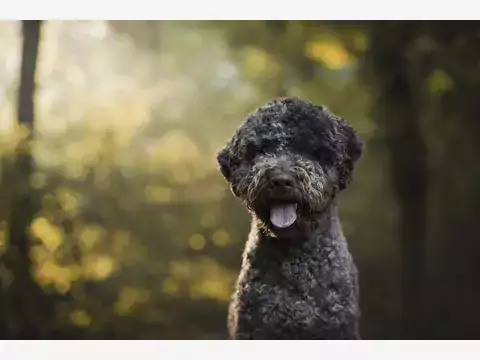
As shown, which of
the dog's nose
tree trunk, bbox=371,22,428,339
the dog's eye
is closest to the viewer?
the dog's nose

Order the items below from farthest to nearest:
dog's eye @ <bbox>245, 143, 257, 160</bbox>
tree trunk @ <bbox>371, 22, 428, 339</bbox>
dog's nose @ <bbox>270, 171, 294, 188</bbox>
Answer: tree trunk @ <bbox>371, 22, 428, 339</bbox> < dog's eye @ <bbox>245, 143, 257, 160</bbox> < dog's nose @ <bbox>270, 171, 294, 188</bbox>

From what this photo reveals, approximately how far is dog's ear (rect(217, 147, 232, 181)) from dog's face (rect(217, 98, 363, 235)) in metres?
0.03

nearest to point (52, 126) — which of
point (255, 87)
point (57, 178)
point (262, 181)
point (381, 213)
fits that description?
point (57, 178)

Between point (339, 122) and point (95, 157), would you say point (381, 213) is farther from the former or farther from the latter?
point (95, 157)

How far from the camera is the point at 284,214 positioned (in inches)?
75.8

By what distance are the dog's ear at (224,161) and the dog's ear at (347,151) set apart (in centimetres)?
37

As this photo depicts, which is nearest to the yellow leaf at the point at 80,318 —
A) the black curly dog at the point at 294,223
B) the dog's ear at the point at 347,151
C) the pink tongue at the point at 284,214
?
the black curly dog at the point at 294,223

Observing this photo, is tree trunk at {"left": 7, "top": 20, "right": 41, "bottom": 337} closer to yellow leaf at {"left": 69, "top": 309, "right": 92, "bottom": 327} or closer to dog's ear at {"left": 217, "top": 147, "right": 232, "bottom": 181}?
yellow leaf at {"left": 69, "top": 309, "right": 92, "bottom": 327}

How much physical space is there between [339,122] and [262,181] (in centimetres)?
35

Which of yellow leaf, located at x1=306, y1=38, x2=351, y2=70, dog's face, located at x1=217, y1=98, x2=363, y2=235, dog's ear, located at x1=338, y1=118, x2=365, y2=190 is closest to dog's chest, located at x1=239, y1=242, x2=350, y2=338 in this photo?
dog's face, located at x1=217, y1=98, x2=363, y2=235

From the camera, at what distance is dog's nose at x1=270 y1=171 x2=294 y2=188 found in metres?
1.85

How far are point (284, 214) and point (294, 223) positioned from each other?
0.05 m

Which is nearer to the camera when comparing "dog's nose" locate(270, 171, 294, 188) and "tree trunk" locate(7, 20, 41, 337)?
"dog's nose" locate(270, 171, 294, 188)

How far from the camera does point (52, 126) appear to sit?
241 cm
